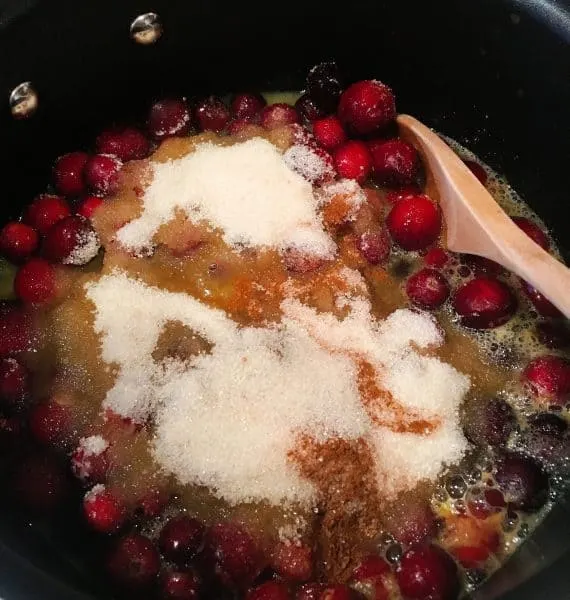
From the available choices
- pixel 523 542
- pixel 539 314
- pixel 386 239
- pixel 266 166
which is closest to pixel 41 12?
pixel 266 166

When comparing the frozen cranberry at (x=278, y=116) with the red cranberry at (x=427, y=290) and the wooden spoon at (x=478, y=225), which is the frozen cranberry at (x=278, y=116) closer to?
the wooden spoon at (x=478, y=225)

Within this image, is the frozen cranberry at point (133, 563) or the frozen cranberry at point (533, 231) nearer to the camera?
the frozen cranberry at point (133, 563)

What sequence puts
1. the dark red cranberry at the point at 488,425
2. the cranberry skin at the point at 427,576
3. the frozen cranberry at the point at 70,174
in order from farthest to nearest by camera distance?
the frozen cranberry at the point at 70,174, the dark red cranberry at the point at 488,425, the cranberry skin at the point at 427,576

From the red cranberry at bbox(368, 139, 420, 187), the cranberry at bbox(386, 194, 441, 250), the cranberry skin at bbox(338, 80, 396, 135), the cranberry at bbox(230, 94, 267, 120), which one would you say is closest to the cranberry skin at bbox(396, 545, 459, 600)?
the cranberry at bbox(386, 194, 441, 250)

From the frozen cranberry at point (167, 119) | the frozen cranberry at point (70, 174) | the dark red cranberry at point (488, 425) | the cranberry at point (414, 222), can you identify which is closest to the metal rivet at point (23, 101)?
the frozen cranberry at point (70, 174)

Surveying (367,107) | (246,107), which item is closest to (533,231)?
(367,107)

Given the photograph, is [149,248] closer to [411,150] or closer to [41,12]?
[41,12]

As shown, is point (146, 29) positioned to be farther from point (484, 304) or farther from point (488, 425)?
point (488, 425)
